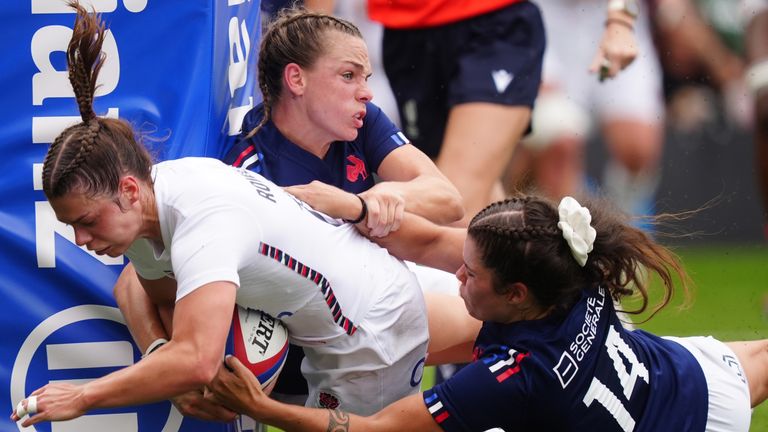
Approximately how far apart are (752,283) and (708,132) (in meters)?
1.53

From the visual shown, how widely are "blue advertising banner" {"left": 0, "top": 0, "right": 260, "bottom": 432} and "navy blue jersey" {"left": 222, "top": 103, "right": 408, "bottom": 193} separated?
0.50 feet

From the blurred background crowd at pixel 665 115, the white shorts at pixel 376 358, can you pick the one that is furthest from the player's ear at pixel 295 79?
the blurred background crowd at pixel 665 115

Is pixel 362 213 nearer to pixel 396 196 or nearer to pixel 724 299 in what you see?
pixel 396 196

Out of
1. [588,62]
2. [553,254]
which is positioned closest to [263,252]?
[553,254]

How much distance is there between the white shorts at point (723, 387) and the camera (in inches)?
144

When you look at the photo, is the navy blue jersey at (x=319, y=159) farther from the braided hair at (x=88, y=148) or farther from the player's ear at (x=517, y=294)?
the player's ear at (x=517, y=294)

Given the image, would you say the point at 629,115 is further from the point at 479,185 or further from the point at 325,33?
the point at 325,33

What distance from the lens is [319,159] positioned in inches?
163

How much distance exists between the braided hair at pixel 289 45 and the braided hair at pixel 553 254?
0.85m

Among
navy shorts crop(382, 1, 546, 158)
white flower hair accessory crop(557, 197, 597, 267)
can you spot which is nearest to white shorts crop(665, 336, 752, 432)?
white flower hair accessory crop(557, 197, 597, 267)

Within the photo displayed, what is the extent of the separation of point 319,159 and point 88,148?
3.32 feet

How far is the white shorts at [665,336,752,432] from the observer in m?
3.65

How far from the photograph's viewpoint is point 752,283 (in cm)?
857

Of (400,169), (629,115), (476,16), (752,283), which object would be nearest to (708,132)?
(629,115)
